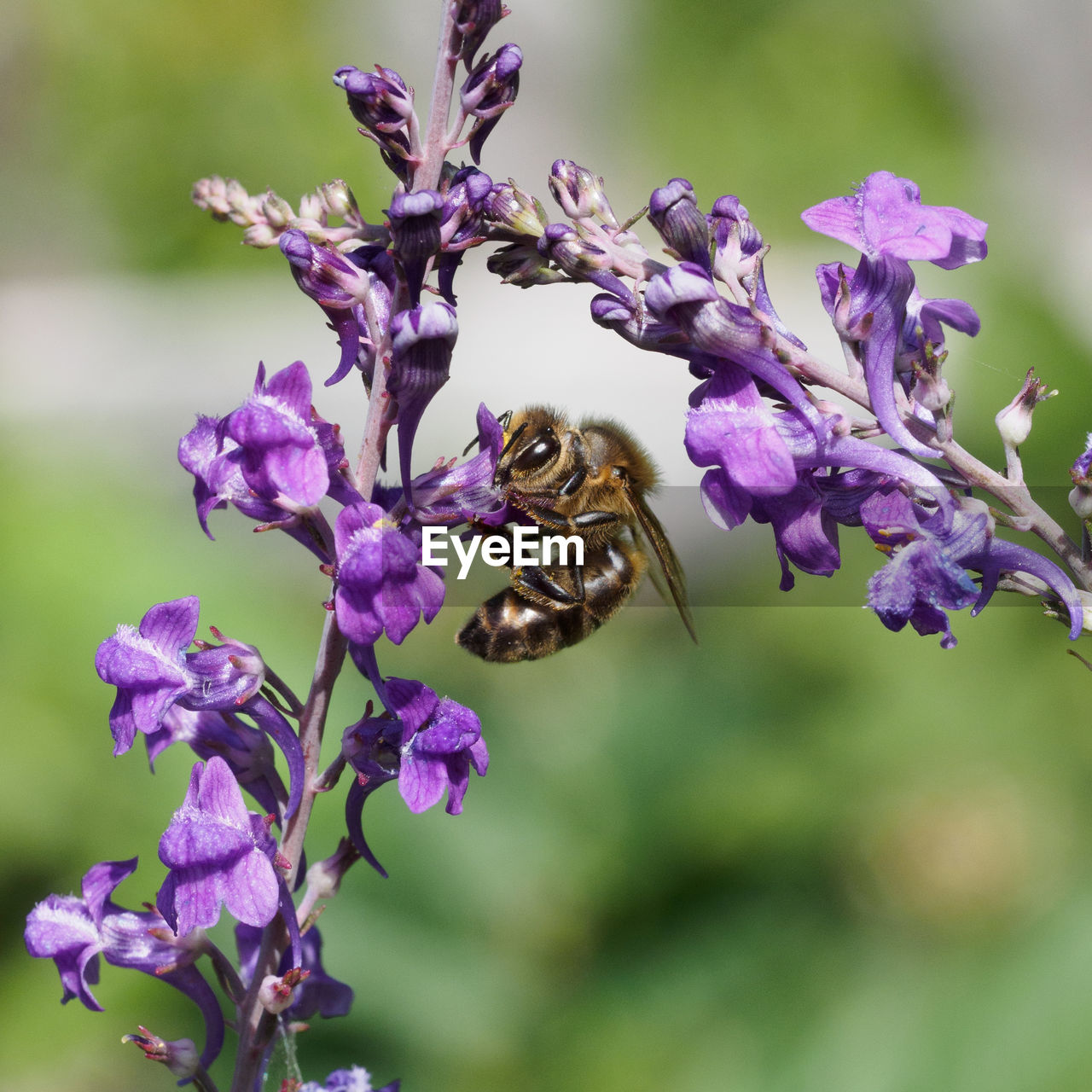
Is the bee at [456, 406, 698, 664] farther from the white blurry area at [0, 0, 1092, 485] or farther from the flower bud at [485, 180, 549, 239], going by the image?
the white blurry area at [0, 0, 1092, 485]

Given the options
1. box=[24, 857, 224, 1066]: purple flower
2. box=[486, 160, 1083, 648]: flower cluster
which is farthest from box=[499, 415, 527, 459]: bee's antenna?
box=[24, 857, 224, 1066]: purple flower

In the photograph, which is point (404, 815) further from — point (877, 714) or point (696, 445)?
point (696, 445)

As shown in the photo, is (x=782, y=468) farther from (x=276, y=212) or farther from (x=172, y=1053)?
(x=172, y=1053)

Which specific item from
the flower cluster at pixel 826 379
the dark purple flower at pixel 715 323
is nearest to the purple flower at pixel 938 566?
the flower cluster at pixel 826 379

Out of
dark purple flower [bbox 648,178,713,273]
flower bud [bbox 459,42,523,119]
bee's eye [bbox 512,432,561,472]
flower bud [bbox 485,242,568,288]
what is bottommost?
bee's eye [bbox 512,432,561,472]

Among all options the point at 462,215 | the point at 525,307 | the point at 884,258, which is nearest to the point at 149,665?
the point at 462,215

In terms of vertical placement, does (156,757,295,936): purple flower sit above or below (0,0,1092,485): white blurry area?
above
